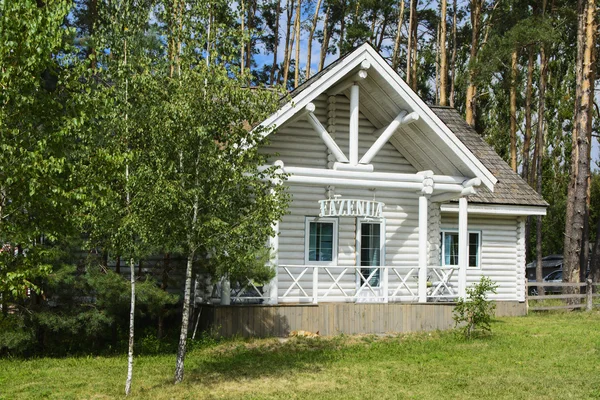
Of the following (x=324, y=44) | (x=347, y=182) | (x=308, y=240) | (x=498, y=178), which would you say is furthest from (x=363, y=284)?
(x=324, y=44)

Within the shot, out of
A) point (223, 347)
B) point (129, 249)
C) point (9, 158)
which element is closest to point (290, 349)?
point (223, 347)

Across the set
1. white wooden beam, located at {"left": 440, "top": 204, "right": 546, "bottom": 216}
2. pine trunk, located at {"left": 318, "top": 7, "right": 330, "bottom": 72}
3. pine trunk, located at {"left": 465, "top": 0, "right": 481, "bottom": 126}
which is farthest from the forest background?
pine trunk, located at {"left": 318, "top": 7, "right": 330, "bottom": 72}

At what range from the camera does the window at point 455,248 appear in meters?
21.1

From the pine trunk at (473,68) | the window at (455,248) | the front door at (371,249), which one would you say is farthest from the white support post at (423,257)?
the pine trunk at (473,68)

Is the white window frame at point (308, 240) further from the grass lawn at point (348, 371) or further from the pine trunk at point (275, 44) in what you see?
the pine trunk at point (275, 44)

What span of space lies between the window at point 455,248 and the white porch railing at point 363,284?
2466 mm

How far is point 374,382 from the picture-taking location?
11.6m

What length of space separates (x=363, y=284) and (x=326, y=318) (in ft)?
5.24

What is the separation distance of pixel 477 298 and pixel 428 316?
5.35ft

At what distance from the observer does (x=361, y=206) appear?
16109 millimetres

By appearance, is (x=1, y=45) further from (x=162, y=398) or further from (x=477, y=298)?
(x=477, y=298)

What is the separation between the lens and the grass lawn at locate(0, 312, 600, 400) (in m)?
10.9

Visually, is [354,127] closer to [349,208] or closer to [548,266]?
[349,208]

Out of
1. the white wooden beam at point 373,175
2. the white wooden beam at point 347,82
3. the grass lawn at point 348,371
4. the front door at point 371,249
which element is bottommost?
the grass lawn at point 348,371
